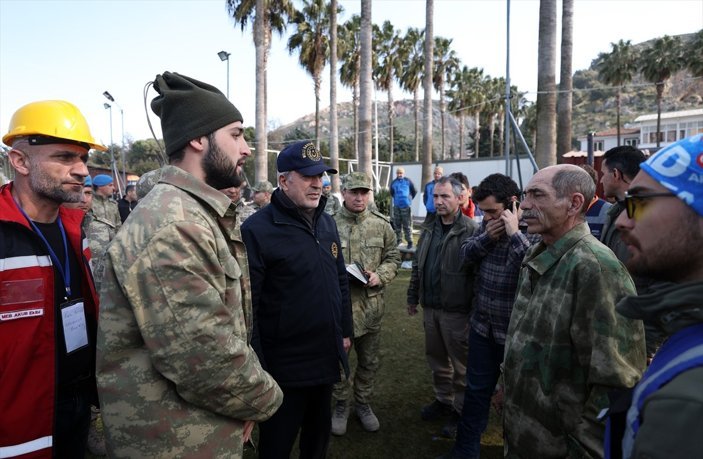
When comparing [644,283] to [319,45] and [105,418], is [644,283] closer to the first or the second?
[105,418]

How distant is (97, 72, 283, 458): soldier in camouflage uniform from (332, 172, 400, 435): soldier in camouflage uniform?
2.39 meters

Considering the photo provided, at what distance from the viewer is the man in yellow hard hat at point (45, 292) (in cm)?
189

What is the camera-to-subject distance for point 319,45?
2584 centimetres

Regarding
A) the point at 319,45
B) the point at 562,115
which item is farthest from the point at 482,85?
the point at 562,115

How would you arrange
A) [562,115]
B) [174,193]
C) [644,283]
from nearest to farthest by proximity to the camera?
[174,193]
[644,283]
[562,115]

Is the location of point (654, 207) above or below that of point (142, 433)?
above

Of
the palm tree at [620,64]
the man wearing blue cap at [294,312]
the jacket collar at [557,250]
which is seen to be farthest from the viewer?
the palm tree at [620,64]

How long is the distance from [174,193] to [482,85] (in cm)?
5042

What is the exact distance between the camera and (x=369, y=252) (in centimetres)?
434

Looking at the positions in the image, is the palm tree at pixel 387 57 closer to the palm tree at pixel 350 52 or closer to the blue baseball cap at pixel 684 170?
the palm tree at pixel 350 52

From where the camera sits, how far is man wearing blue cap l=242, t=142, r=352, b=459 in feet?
8.81

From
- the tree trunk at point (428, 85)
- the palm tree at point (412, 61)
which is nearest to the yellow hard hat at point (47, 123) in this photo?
the tree trunk at point (428, 85)

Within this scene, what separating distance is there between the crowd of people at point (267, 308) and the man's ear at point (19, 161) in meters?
0.01

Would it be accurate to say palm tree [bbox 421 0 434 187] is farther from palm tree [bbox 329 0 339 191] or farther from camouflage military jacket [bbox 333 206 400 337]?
camouflage military jacket [bbox 333 206 400 337]
